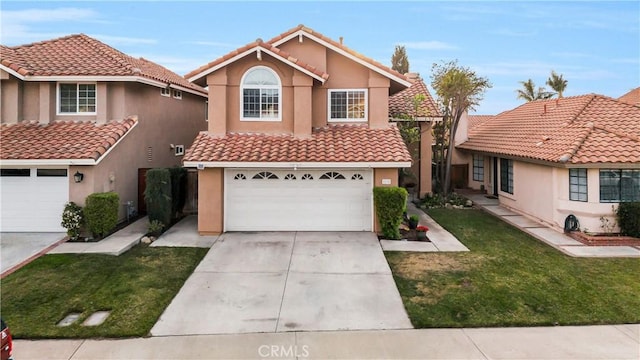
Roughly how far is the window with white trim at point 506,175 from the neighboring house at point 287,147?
680cm

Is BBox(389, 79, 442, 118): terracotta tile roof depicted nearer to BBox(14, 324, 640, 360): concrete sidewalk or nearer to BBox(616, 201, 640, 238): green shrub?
BBox(616, 201, 640, 238): green shrub

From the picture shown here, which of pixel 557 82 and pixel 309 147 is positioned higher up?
pixel 557 82

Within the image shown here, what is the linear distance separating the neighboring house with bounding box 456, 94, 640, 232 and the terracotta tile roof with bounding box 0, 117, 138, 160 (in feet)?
50.5

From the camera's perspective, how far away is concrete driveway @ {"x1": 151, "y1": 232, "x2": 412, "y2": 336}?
24.2 ft

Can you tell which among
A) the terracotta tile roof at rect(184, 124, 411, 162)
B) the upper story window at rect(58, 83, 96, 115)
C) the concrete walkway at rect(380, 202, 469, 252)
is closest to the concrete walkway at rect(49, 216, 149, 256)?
the terracotta tile roof at rect(184, 124, 411, 162)

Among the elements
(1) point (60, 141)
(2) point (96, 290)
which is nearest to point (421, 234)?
(2) point (96, 290)

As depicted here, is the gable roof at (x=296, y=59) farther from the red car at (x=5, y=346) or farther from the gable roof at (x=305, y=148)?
the red car at (x=5, y=346)

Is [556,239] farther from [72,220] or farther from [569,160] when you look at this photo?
[72,220]

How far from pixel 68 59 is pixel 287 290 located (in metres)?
13.5

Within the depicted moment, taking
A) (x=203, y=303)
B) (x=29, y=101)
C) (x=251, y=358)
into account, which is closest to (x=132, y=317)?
(x=203, y=303)

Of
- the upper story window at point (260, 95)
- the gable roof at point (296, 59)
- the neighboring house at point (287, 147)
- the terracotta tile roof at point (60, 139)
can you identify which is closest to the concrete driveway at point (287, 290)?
the neighboring house at point (287, 147)

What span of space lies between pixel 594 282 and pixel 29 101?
19.5 metres

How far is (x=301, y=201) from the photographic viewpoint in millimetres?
13430

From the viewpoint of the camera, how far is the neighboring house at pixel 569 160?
12617 millimetres
